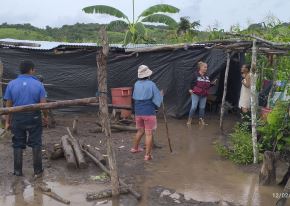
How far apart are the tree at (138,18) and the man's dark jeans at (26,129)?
10.7 metres

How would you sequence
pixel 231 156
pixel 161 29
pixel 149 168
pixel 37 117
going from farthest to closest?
1. pixel 161 29
2. pixel 231 156
3. pixel 149 168
4. pixel 37 117

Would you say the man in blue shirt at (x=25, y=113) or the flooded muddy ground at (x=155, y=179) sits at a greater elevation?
the man in blue shirt at (x=25, y=113)

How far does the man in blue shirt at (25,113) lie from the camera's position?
670 cm

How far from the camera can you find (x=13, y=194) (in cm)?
623

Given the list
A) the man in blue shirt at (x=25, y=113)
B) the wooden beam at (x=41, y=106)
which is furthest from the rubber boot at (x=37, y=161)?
the wooden beam at (x=41, y=106)

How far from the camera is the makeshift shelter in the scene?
12.9 m

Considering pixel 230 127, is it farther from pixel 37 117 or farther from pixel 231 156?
pixel 37 117

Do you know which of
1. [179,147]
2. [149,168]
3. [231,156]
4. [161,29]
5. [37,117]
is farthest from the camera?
[161,29]

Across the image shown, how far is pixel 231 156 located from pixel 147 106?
6.44 ft

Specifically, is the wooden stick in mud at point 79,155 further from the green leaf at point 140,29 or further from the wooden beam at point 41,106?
the green leaf at point 140,29

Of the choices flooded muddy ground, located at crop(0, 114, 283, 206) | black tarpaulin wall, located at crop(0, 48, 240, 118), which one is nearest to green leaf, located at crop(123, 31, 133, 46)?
black tarpaulin wall, located at crop(0, 48, 240, 118)

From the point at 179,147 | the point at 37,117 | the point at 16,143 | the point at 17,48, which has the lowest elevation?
the point at 179,147

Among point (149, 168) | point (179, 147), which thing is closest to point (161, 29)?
point (179, 147)

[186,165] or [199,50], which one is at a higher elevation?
[199,50]
